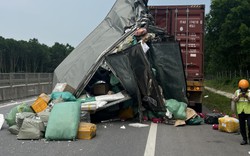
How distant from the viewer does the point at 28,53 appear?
99.7 meters

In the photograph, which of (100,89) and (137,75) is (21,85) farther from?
(137,75)

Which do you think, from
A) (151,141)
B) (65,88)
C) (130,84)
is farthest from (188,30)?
(151,141)

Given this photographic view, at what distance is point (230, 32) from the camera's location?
142 feet

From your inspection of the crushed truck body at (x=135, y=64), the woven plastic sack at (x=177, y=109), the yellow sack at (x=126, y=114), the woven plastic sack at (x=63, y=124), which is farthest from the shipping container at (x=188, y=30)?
the woven plastic sack at (x=63, y=124)

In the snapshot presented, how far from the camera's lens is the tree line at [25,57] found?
302 feet

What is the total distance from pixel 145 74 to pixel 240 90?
3377mm

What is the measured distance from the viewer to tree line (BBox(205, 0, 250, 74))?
136 feet

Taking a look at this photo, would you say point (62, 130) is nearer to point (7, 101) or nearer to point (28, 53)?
point (7, 101)

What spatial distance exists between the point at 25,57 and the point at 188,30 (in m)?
88.4

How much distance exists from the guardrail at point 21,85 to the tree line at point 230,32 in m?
20.8

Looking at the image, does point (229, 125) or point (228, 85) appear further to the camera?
point (228, 85)

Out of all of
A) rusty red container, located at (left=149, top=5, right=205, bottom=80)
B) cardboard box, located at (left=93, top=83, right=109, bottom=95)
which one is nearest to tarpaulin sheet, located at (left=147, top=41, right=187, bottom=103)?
cardboard box, located at (left=93, top=83, right=109, bottom=95)

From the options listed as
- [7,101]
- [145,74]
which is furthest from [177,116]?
[7,101]

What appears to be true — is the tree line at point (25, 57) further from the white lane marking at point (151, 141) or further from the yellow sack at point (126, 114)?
the white lane marking at point (151, 141)
